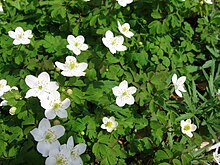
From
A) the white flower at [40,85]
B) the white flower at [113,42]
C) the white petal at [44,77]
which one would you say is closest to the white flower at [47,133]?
the white flower at [40,85]

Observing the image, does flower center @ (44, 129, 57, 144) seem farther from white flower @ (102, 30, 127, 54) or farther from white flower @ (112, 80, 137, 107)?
white flower @ (102, 30, 127, 54)

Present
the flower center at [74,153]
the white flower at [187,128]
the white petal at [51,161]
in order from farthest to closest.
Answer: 1. the white flower at [187,128]
2. the flower center at [74,153]
3. the white petal at [51,161]

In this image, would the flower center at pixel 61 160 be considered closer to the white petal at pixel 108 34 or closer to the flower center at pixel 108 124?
the flower center at pixel 108 124

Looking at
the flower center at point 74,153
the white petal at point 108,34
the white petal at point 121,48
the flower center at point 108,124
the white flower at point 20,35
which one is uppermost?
the white petal at point 108,34

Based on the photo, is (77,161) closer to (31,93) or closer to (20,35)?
(31,93)

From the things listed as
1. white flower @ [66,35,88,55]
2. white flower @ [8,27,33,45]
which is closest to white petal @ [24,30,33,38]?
white flower @ [8,27,33,45]

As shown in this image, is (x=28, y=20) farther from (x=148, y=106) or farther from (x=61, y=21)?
(x=148, y=106)
